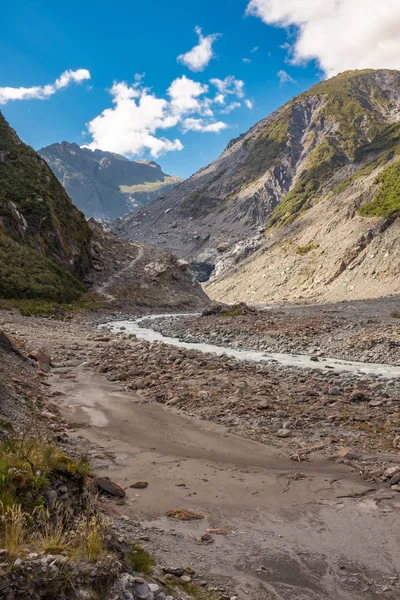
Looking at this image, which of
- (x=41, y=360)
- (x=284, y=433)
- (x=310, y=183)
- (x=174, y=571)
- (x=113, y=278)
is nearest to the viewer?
(x=174, y=571)

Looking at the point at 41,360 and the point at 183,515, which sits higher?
the point at 41,360

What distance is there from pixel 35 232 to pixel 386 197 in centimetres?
6580

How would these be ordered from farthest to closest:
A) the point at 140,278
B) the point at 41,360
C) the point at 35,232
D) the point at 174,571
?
the point at 140,278 → the point at 35,232 → the point at 41,360 → the point at 174,571

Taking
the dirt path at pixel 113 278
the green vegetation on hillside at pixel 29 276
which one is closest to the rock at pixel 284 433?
the green vegetation on hillside at pixel 29 276

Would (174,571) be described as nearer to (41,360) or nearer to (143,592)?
(143,592)

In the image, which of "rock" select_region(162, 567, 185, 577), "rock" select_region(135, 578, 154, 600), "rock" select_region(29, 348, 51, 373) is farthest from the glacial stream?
"rock" select_region(135, 578, 154, 600)

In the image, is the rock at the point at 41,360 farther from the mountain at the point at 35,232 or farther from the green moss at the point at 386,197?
the green moss at the point at 386,197

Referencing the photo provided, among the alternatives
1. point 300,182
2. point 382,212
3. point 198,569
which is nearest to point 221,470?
point 198,569

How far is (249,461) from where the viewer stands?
33.7 ft

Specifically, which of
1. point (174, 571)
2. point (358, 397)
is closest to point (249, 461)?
point (174, 571)

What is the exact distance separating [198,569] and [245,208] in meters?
179

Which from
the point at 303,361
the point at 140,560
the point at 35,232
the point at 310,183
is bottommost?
the point at 303,361

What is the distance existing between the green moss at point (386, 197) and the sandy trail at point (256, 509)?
75.5 m

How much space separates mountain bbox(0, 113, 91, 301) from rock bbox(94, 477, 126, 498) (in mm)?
36579
